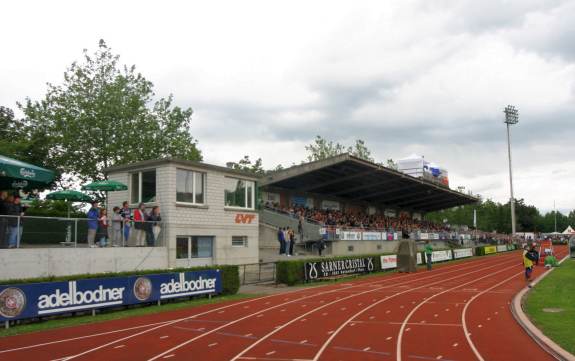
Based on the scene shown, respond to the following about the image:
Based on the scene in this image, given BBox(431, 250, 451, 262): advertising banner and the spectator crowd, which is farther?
BBox(431, 250, 451, 262): advertising banner

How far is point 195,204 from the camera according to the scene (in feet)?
82.4

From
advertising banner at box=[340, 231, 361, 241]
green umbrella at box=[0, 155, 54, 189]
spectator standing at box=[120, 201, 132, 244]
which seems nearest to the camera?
green umbrella at box=[0, 155, 54, 189]

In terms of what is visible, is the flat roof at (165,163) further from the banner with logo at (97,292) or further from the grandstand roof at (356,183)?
the grandstand roof at (356,183)

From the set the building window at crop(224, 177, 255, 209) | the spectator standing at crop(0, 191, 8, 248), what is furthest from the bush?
the spectator standing at crop(0, 191, 8, 248)

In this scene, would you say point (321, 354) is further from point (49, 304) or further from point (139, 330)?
point (49, 304)

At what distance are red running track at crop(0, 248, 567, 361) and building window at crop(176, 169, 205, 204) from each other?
6.44m

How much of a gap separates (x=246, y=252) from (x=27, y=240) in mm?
12698

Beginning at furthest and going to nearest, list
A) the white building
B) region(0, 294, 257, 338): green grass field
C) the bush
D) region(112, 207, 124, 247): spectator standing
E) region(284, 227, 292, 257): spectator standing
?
region(284, 227, 292, 257): spectator standing
the bush
the white building
region(112, 207, 124, 247): spectator standing
region(0, 294, 257, 338): green grass field

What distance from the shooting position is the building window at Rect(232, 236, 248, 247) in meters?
27.8

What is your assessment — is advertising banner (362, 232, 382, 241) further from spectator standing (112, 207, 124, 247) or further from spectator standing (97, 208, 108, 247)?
spectator standing (97, 208, 108, 247)

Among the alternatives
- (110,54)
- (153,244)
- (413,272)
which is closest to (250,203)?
(153,244)

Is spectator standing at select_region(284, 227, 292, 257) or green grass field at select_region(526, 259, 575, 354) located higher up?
spectator standing at select_region(284, 227, 292, 257)

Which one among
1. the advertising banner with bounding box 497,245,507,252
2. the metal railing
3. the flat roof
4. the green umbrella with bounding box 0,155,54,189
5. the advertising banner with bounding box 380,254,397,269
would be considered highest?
the flat roof

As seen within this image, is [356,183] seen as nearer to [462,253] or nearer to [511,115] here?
[462,253]
